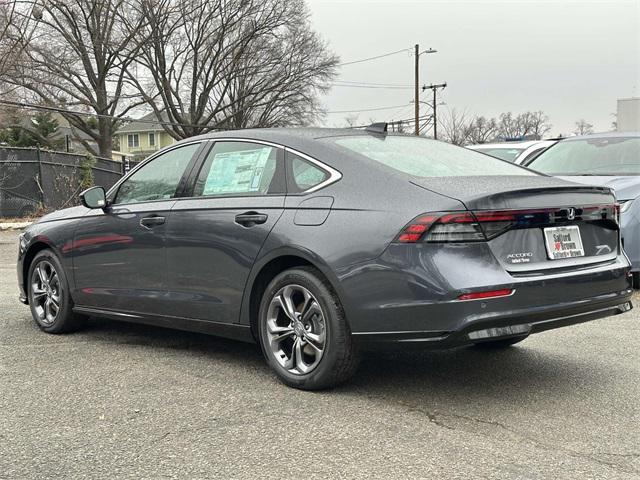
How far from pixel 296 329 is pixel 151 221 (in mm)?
1452

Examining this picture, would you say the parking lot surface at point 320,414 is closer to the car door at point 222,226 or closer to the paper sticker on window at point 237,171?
the car door at point 222,226

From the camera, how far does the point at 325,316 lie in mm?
3771

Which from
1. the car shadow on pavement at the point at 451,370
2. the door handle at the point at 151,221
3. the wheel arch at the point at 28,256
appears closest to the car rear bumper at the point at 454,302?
the car shadow on pavement at the point at 451,370

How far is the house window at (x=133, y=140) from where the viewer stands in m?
76.6

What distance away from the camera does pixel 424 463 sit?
294 centimetres

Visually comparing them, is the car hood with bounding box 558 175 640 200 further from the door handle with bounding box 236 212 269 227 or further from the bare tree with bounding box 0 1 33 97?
the bare tree with bounding box 0 1 33 97

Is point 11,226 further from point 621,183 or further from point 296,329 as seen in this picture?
point 296,329

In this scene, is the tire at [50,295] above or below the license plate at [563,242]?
below

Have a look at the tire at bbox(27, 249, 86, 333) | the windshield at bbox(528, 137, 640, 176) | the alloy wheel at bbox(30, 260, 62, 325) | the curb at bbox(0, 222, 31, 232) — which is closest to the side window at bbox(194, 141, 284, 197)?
the tire at bbox(27, 249, 86, 333)

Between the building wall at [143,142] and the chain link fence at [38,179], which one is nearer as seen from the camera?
the chain link fence at [38,179]

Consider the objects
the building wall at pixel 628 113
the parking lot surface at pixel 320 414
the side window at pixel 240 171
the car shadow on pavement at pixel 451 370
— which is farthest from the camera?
the building wall at pixel 628 113

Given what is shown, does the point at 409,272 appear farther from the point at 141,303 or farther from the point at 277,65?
the point at 277,65

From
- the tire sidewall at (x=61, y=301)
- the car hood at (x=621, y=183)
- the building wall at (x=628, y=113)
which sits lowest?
the tire sidewall at (x=61, y=301)

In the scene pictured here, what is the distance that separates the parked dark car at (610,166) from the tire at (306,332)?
4075 millimetres
